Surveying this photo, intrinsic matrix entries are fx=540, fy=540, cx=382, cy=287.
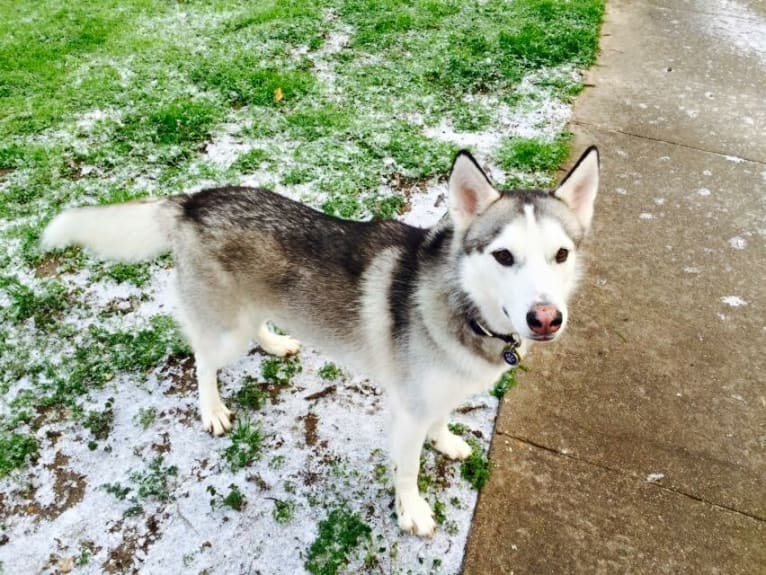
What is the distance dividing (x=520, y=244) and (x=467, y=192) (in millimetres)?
394

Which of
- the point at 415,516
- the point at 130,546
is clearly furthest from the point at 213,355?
the point at 415,516

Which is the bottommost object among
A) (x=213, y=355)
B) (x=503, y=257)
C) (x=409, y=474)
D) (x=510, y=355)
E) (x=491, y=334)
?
(x=409, y=474)

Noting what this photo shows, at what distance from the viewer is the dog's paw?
9.37 feet

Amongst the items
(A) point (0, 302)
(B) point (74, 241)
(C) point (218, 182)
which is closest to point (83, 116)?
(C) point (218, 182)

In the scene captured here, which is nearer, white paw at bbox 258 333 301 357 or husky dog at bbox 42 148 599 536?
husky dog at bbox 42 148 599 536

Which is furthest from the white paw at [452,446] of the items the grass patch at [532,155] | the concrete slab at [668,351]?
the grass patch at [532,155]

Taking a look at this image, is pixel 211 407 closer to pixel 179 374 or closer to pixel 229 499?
pixel 179 374

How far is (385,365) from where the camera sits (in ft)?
9.11

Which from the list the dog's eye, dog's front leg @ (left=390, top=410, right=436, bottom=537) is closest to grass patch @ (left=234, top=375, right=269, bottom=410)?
dog's front leg @ (left=390, top=410, right=436, bottom=537)

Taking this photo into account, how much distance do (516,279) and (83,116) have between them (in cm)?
563

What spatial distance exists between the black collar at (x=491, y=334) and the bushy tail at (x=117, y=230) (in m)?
1.72

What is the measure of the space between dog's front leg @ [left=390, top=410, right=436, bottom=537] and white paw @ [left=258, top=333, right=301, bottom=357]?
4.03ft

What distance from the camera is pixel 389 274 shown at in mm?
2721

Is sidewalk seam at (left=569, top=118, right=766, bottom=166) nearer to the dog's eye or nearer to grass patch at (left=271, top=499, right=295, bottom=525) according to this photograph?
the dog's eye
